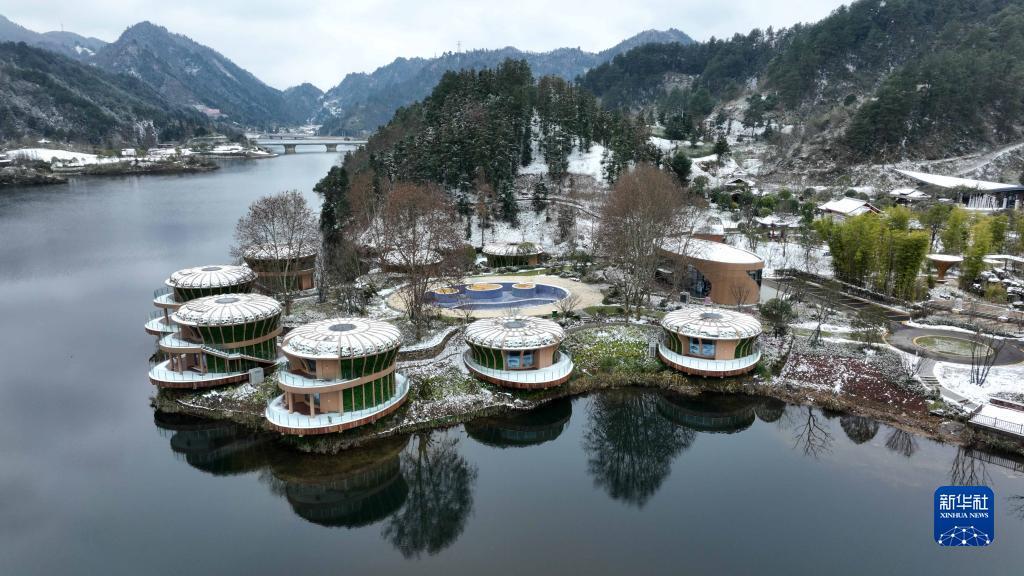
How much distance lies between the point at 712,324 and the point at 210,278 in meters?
29.5

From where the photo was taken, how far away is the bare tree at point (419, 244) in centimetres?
3403

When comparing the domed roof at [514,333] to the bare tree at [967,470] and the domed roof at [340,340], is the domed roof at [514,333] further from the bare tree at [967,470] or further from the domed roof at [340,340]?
the bare tree at [967,470]

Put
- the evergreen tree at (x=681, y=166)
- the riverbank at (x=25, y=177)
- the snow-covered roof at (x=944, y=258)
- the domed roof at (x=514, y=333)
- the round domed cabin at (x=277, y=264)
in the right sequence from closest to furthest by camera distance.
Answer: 1. the domed roof at (x=514, y=333)
2. the round domed cabin at (x=277, y=264)
3. the snow-covered roof at (x=944, y=258)
4. the evergreen tree at (x=681, y=166)
5. the riverbank at (x=25, y=177)

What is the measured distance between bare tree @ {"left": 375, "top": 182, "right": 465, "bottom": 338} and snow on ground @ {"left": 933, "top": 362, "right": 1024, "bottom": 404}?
27192 millimetres

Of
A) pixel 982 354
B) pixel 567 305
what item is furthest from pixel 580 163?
pixel 982 354

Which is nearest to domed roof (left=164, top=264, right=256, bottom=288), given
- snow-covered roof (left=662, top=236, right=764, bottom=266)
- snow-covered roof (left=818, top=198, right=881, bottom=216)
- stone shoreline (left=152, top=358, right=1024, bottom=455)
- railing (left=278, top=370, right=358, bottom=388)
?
stone shoreline (left=152, top=358, right=1024, bottom=455)

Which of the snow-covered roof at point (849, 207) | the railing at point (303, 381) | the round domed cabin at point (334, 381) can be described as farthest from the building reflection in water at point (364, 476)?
the snow-covered roof at point (849, 207)

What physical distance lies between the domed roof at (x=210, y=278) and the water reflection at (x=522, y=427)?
18980 mm

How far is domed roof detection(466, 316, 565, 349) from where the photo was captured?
1089 inches

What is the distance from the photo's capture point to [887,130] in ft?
250

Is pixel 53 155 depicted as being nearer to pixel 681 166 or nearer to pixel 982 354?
pixel 681 166

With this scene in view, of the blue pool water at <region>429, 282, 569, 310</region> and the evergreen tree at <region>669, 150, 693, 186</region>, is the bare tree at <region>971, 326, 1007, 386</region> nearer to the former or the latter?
the blue pool water at <region>429, 282, 569, 310</region>

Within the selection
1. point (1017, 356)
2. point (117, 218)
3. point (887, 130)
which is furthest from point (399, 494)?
point (887, 130)

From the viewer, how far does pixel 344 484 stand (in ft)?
68.6
